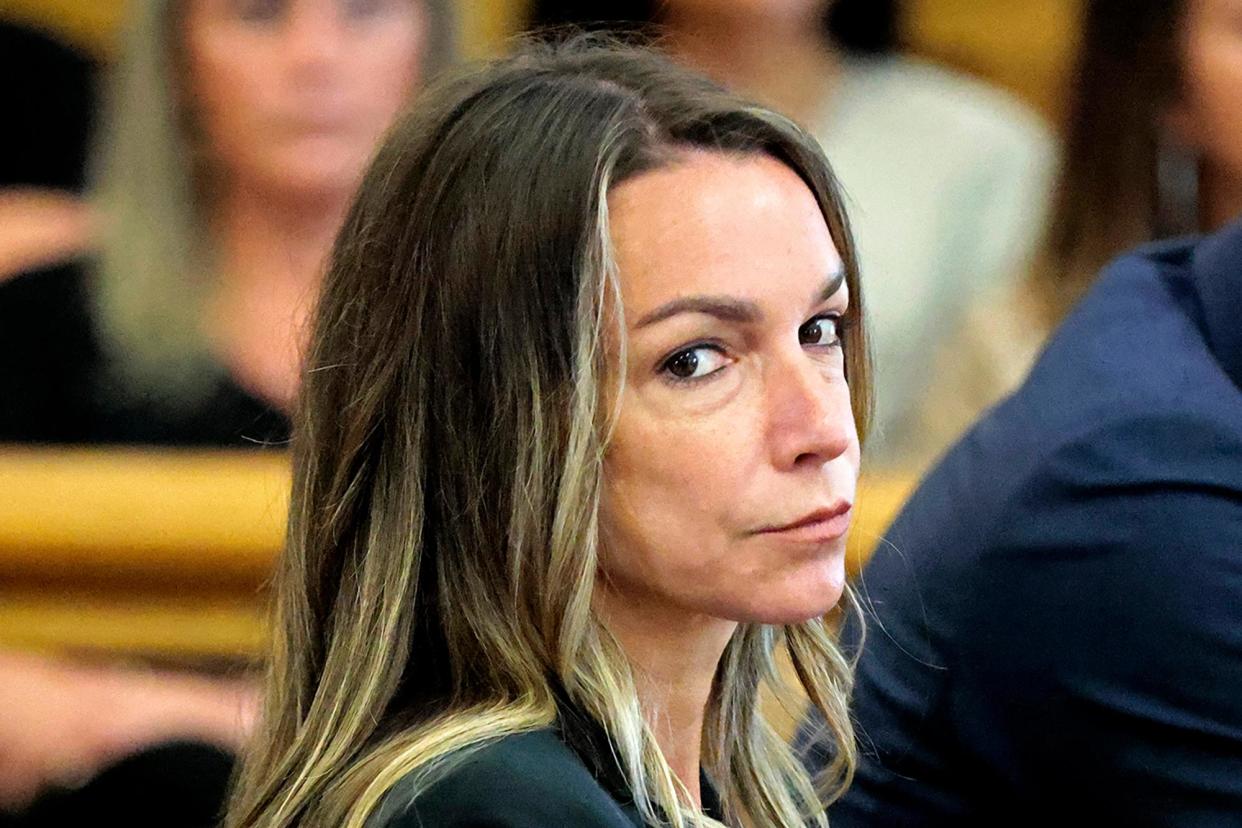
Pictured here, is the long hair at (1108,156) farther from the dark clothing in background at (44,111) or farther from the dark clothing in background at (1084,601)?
the dark clothing in background at (44,111)

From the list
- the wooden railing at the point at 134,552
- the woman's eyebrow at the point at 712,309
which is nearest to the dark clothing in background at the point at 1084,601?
the woman's eyebrow at the point at 712,309

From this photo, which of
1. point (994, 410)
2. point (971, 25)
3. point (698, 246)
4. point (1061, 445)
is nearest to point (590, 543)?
point (698, 246)

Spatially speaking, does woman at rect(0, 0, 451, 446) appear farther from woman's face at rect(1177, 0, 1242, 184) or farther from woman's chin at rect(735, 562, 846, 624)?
woman's chin at rect(735, 562, 846, 624)

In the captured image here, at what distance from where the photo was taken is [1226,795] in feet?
3.57

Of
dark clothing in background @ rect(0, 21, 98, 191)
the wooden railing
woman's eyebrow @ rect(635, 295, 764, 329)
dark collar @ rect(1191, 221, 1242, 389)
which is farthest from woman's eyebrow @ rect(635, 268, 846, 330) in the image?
dark clothing in background @ rect(0, 21, 98, 191)

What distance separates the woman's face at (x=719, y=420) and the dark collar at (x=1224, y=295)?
410 millimetres

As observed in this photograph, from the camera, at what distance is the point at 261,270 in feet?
7.00

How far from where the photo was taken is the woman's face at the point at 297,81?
81.4 inches

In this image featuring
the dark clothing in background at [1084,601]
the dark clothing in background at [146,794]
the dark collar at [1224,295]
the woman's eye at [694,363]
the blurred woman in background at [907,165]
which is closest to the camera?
the woman's eye at [694,363]

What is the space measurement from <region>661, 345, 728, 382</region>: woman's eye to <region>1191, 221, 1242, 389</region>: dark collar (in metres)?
0.47

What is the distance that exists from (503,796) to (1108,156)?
1700 mm

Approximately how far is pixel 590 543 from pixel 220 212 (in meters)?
1.33

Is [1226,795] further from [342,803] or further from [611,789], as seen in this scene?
[342,803]

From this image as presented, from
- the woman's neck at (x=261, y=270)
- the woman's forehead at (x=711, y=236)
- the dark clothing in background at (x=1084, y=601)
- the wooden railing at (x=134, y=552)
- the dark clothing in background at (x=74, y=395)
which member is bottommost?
the wooden railing at (x=134, y=552)
